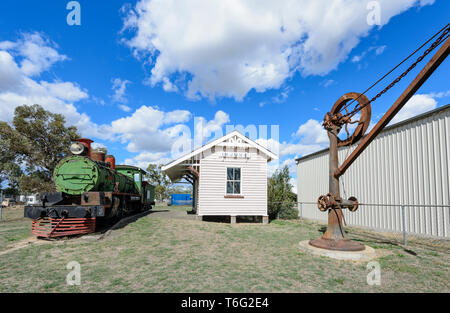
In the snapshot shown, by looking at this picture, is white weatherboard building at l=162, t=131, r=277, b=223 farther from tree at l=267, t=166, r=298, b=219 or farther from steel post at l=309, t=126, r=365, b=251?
steel post at l=309, t=126, r=365, b=251

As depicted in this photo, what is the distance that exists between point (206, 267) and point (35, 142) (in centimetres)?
2887

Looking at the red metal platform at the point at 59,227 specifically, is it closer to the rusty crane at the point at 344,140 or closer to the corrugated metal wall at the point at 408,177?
the rusty crane at the point at 344,140

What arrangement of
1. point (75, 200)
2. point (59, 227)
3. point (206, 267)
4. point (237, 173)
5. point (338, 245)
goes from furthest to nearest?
point (237, 173), point (75, 200), point (59, 227), point (338, 245), point (206, 267)

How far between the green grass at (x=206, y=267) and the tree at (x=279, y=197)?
815 cm

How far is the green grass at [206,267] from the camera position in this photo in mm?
4289

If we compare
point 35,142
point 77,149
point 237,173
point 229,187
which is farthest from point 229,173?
point 35,142

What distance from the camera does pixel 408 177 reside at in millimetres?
10328

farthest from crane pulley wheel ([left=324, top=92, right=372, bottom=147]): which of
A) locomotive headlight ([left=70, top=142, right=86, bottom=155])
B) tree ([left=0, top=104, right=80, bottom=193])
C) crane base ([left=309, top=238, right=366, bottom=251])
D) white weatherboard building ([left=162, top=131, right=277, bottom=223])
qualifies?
tree ([left=0, top=104, right=80, bottom=193])

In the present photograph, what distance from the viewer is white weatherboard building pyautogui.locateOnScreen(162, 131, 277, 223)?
12898mm

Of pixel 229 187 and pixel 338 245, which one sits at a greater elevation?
pixel 229 187

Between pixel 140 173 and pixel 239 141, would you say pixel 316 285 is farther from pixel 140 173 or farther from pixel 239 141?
pixel 140 173

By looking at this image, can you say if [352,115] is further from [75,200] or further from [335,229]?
[75,200]
